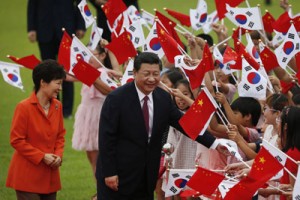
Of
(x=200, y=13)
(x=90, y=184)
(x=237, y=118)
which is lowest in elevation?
(x=90, y=184)

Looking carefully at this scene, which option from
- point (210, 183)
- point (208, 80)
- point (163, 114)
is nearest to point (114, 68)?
point (208, 80)

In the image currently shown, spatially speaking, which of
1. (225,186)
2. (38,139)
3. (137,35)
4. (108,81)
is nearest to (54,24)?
(137,35)

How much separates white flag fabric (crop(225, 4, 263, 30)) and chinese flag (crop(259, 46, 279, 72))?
562 millimetres

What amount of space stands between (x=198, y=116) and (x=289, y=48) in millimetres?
2231

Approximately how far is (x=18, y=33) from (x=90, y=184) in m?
16.1

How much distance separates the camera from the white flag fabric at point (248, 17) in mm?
11398

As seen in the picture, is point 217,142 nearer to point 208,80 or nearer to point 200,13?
point 208,80

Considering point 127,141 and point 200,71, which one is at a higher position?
point 200,71

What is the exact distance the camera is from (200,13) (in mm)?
12797

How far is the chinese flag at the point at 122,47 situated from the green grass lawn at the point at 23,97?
5.65 feet

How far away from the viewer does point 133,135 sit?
28.8 ft

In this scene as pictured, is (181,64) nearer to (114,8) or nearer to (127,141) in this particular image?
(127,141)

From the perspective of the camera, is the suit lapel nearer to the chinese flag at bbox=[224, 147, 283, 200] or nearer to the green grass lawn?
the chinese flag at bbox=[224, 147, 283, 200]

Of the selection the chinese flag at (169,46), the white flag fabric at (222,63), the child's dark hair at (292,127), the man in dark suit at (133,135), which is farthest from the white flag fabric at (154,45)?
the child's dark hair at (292,127)
